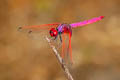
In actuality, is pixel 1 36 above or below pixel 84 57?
above

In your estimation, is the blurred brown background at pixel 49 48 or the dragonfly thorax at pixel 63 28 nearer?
the dragonfly thorax at pixel 63 28

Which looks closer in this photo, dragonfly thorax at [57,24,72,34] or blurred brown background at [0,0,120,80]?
dragonfly thorax at [57,24,72,34]

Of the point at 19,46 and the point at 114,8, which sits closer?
the point at 19,46

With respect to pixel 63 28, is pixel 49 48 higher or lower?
lower

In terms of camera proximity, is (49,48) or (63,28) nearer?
(63,28)

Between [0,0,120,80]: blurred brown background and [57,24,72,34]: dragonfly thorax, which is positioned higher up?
[57,24,72,34]: dragonfly thorax

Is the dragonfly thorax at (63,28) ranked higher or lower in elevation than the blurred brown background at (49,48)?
higher

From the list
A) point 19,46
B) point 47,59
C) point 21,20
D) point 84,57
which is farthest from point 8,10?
point 84,57

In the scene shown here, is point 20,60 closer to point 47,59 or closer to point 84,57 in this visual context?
point 47,59
